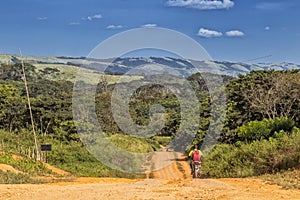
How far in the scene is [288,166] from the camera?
15.7 meters

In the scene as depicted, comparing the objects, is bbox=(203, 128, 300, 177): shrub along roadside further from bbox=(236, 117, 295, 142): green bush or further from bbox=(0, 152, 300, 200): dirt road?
bbox=(236, 117, 295, 142): green bush

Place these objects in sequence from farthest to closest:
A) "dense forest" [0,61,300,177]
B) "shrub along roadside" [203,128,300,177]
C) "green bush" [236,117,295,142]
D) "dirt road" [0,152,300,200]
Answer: "green bush" [236,117,295,142] < "dense forest" [0,61,300,177] < "shrub along roadside" [203,128,300,177] < "dirt road" [0,152,300,200]

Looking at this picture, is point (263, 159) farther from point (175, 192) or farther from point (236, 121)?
point (236, 121)

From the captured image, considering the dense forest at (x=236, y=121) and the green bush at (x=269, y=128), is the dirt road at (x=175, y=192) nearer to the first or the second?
the dense forest at (x=236, y=121)

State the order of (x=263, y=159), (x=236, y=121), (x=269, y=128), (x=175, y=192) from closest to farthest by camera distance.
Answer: (x=175, y=192)
(x=263, y=159)
(x=269, y=128)
(x=236, y=121)

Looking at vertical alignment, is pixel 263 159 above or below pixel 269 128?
below

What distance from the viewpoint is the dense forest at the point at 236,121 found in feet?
58.1

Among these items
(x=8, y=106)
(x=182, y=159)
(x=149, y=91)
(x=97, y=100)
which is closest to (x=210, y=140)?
(x=182, y=159)

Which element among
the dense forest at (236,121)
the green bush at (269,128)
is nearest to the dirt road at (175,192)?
the dense forest at (236,121)

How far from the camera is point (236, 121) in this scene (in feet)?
123

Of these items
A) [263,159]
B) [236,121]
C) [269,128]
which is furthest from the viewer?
[236,121]

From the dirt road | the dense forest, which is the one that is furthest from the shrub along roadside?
the dirt road

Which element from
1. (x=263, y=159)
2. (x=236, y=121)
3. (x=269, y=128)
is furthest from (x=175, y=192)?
(x=236, y=121)

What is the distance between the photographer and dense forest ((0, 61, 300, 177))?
17703 mm
